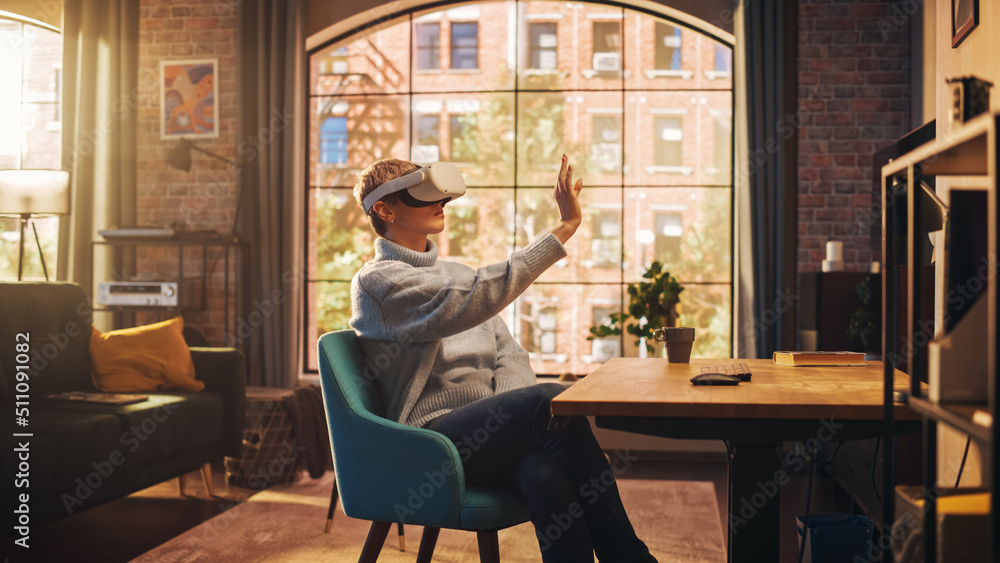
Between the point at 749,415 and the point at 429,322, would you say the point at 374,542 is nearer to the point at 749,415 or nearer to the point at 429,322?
the point at 429,322

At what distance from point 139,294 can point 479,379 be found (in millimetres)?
3036

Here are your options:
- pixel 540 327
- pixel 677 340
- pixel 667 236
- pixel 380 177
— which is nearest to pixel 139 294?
pixel 380 177

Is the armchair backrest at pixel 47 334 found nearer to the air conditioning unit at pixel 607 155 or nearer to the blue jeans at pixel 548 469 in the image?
the blue jeans at pixel 548 469

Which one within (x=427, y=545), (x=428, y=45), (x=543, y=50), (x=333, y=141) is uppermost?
(x=428, y=45)

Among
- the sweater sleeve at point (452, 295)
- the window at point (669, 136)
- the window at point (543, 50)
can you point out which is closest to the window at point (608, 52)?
the window at point (543, 50)

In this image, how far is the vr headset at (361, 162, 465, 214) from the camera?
1839 mm

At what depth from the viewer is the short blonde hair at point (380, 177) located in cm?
190

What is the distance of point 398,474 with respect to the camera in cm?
161

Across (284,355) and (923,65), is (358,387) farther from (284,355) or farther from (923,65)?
(923,65)

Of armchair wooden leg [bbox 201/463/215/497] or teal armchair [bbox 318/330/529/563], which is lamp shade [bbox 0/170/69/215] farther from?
teal armchair [bbox 318/330/529/563]

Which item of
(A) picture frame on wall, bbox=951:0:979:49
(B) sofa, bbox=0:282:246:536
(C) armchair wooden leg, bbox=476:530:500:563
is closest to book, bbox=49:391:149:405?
(B) sofa, bbox=0:282:246:536

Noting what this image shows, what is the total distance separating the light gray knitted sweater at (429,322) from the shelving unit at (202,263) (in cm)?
267

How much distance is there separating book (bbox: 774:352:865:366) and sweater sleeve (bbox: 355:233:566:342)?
671 millimetres

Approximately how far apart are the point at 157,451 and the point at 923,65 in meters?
A: 3.87
